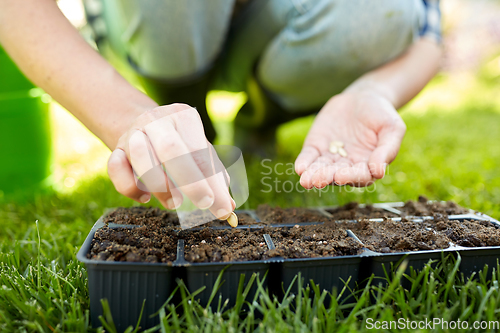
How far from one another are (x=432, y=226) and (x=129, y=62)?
1.32 meters

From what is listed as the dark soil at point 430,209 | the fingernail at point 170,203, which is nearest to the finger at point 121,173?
the fingernail at point 170,203

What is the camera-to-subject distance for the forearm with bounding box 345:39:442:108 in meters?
1.32

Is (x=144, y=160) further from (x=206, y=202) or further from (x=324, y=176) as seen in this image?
(x=324, y=176)

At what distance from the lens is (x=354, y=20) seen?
135cm

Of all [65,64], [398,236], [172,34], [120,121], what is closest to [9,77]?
[172,34]

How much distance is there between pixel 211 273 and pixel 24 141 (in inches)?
56.0

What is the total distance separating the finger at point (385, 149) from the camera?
0.98 metres

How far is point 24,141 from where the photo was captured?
1.75 m

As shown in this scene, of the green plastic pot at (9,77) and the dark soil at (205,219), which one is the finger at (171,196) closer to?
the dark soil at (205,219)

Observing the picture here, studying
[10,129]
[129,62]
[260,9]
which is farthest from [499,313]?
[10,129]

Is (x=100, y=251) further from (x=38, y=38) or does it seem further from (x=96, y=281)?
(x=38, y=38)

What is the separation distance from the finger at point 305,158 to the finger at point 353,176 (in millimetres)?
101

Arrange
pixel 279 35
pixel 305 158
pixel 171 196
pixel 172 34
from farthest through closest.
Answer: pixel 279 35
pixel 172 34
pixel 305 158
pixel 171 196

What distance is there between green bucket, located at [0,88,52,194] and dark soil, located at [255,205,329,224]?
1.19 metres
